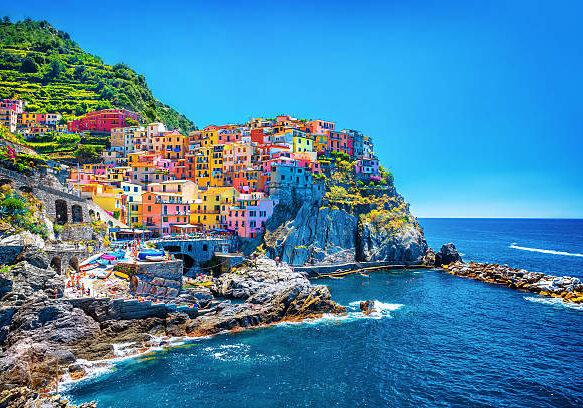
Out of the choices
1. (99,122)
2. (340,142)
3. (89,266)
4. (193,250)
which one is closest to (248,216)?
(193,250)

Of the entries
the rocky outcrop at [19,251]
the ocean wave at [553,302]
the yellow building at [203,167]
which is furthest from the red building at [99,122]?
the ocean wave at [553,302]

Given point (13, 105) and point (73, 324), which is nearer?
point (73, 324)

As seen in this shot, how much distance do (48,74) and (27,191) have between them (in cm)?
13493

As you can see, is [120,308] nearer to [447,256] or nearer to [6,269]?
[6,269]

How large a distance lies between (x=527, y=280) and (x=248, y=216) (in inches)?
2156

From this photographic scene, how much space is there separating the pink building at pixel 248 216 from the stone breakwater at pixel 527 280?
146 feet

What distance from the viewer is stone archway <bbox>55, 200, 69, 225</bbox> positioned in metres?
55.8

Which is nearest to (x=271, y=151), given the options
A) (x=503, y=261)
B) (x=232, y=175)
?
(x=232, y=175)

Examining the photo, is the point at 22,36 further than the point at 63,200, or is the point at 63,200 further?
the point at 22,36

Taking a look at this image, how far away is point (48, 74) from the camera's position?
512ft

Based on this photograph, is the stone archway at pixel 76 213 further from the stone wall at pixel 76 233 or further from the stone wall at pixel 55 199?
Answer: the stone wall at pixel 76 233

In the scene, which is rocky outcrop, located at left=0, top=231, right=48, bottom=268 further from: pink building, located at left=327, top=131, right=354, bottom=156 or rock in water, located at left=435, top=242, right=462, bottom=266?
rock in water, located at left=435, top=242, right=462, bottom=266

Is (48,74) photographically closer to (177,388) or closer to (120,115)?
(120,115)

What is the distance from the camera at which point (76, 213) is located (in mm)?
57781
